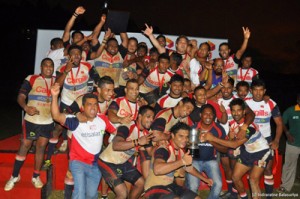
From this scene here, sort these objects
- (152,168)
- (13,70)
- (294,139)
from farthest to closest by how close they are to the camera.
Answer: (13,70) < (294,139) < (152,168)

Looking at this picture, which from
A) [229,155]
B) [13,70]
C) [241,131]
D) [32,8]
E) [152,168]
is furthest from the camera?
[32,8]

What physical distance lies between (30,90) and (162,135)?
309 centimetres

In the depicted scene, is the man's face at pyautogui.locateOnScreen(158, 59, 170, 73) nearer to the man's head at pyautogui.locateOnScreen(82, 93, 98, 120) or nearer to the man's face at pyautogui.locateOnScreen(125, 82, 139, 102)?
the man's face at pyautogui.locateOnScreen(125, 82, 139, 102)

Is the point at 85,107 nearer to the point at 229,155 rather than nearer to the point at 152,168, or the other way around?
the point at 152,168

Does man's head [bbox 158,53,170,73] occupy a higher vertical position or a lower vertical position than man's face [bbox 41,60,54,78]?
higher

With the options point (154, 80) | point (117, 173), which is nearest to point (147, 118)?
point (117, 173)

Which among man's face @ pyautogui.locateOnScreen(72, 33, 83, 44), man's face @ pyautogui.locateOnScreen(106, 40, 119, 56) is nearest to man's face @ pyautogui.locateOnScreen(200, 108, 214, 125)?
man's face @ pyautogui.locateOnScreen(106, 40, 119, 56)

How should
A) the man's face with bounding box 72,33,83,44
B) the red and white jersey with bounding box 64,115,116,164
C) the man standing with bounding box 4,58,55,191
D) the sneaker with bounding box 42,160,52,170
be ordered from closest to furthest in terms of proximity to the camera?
1. the red and white jersey with bounding box 64,115,116,164
2. the man standing with bounding box 4,58,55,191
3. the sneaker with bounding box 42,160,52,170
4. the man's face with bounding box 72,33,83,44

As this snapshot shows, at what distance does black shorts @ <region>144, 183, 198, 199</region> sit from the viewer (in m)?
5.66

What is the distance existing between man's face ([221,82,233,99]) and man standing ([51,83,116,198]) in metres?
2.97

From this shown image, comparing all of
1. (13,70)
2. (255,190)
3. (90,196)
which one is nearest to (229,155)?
(255,190)

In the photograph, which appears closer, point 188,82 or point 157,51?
point 188,82

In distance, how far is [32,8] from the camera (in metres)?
62.1

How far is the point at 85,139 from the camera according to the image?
20.8 feet
